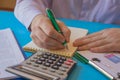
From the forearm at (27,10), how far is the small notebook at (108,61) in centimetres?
27

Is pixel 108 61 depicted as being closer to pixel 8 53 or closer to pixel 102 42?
pixel 102 42

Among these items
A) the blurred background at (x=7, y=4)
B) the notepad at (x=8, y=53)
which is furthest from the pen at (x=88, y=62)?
the blurred background at (x=7, y=4)

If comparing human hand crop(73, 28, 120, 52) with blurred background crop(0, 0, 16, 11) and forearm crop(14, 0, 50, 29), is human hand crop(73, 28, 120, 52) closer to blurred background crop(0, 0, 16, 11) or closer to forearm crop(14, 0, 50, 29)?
forearm crop(14, 0, 50, 29)

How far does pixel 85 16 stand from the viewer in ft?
3.58

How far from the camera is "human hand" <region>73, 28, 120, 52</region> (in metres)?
0.71

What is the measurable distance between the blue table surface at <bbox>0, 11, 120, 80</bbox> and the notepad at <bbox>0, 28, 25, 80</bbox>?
0.03m

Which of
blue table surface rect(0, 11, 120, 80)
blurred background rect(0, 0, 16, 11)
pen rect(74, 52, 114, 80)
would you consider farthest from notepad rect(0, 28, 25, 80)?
blurred background rect(0, 0, 16, 11)

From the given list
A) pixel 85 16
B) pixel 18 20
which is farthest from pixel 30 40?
pixel 85 16

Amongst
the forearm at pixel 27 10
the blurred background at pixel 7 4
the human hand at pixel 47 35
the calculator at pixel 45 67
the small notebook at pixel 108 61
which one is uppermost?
the blurred background at pixel 7 4

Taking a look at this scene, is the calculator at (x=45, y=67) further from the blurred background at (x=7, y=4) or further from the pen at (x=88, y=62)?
the blurred background at (x=7, y=4)

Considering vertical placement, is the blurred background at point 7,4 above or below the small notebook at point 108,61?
above

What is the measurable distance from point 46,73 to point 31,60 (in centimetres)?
8

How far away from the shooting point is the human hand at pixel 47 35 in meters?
0.69

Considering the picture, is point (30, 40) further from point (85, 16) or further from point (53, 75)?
point (85, 16)
